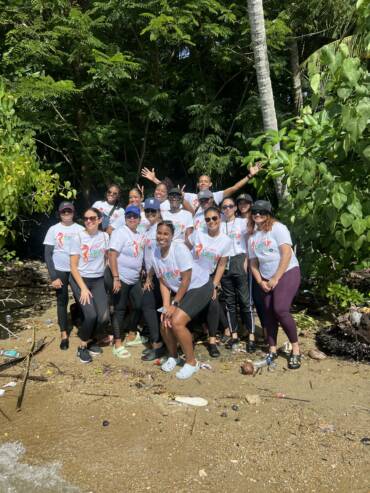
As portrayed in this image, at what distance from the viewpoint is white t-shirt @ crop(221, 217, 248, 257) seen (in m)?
5.43

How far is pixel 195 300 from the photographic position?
15.4 ft

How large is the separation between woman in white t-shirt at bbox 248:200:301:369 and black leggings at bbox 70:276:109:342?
72.2 inches

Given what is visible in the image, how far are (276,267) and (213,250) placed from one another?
73cm

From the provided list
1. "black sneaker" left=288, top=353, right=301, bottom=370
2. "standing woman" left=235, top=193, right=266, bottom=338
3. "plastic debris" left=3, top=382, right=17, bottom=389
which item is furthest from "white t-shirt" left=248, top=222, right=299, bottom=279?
"plastic debris" left=3, top=382, right=17, bottom=389

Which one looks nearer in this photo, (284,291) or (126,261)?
(284,291)

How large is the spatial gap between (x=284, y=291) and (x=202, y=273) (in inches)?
35.0

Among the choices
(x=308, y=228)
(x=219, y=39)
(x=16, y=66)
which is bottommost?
(x=308, y=228)

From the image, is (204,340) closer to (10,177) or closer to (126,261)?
(126,261)

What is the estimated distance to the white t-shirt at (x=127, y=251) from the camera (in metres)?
5.26

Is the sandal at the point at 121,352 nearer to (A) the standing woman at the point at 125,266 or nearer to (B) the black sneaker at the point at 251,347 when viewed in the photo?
(A) the standing woman at the point at 125,266

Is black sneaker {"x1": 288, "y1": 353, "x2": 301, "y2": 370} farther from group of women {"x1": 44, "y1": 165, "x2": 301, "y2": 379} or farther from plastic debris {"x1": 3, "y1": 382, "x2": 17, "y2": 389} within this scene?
plastic debris {"x1": 3, "y1": 382, "x2": 17, "y2": 389}

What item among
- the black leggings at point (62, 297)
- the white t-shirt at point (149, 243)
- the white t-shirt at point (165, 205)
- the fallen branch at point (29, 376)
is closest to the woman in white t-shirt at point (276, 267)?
the white t-shirt at point (149, 243)

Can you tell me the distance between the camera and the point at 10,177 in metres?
4.57

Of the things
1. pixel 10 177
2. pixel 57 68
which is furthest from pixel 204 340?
→ pixel 57 68
